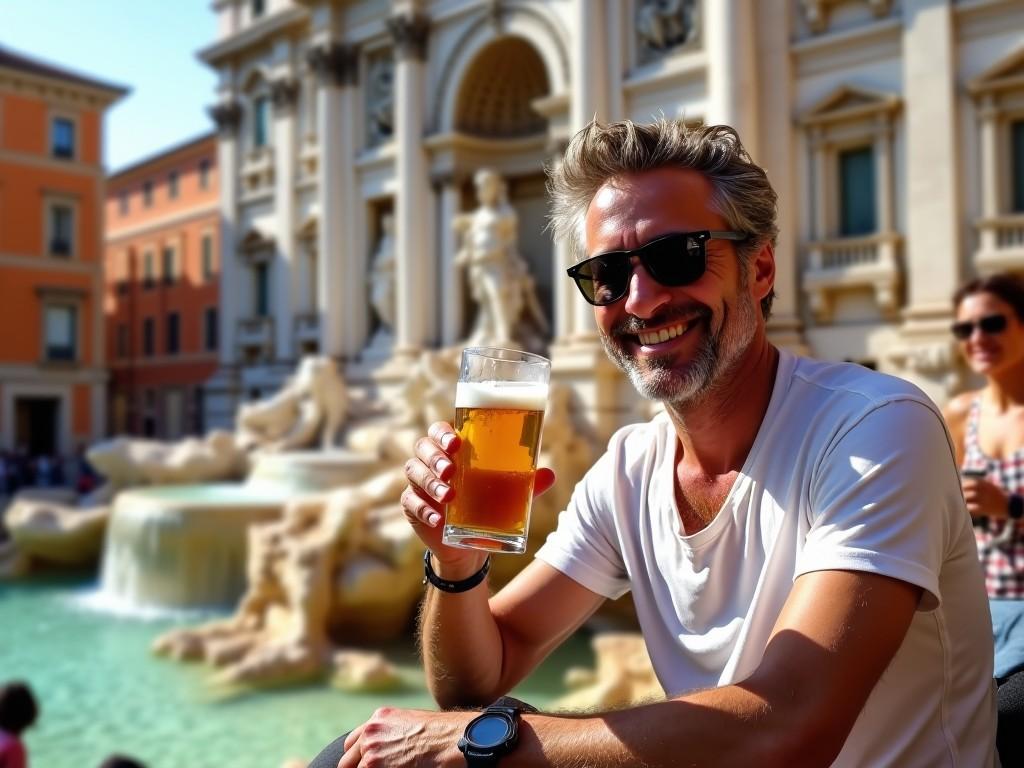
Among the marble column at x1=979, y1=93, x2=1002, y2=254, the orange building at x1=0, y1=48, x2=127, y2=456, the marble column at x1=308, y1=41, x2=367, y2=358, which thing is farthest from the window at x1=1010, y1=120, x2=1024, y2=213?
the orange building at x1=0, y1=48, x2=127, y2=456

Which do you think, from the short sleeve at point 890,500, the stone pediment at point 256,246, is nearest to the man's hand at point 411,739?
the short sleeve at point 890,500

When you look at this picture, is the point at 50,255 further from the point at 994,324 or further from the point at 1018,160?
the point at 994,324

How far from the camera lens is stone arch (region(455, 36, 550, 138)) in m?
14.7

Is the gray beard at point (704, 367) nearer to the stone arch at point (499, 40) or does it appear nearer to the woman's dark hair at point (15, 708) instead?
the woman's dark hair at point (15, 708)

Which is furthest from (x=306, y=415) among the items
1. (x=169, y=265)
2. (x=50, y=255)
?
(x=169, y=265)

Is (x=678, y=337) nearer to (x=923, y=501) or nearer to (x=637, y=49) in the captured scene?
(x=923, y=501)

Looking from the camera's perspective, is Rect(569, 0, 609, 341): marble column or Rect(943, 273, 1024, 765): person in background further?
Rect(569, 0, 609, 341): marble column

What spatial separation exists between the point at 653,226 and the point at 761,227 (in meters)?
0.22

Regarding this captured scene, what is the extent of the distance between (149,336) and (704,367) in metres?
27.9

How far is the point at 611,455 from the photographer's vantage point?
6.36 ft

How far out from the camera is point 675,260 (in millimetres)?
1594

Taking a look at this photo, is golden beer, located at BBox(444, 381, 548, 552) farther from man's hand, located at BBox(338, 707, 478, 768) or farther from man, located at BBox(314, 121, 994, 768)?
man's hand, located at BBox(338, 707, 478, 768)

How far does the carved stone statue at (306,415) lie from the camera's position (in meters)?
13.6

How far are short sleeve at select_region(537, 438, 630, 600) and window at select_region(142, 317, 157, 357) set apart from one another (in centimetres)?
2699
